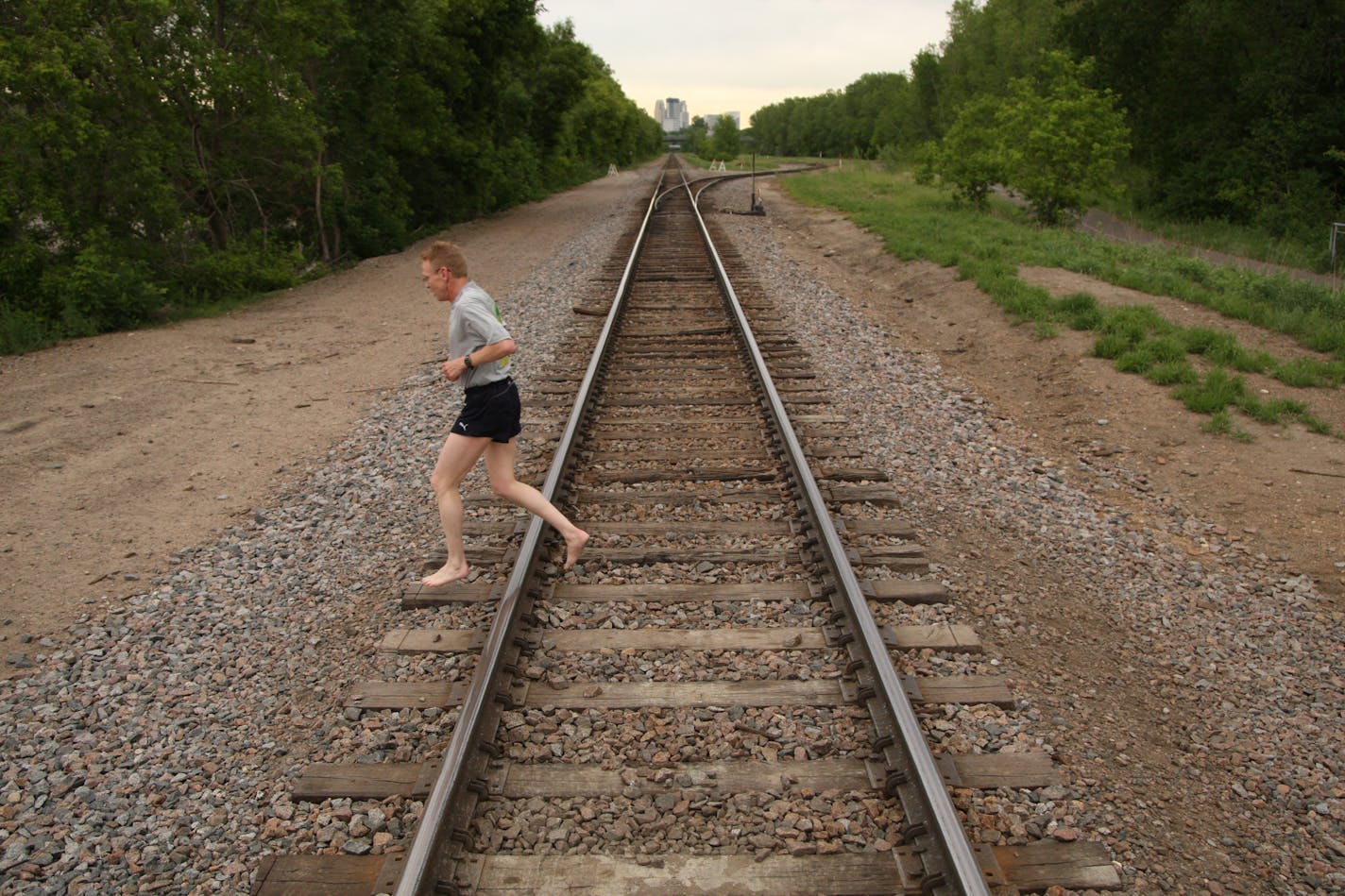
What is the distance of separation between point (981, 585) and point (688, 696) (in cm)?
188

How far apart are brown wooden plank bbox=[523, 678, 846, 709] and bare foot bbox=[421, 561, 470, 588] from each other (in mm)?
1081

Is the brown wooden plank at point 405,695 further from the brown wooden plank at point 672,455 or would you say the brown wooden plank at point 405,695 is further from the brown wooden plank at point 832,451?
the brown wooden plank at point 832,451

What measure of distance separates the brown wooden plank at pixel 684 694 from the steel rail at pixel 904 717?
24 cm

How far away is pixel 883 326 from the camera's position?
10.7 meters

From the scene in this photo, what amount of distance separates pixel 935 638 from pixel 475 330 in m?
2.64

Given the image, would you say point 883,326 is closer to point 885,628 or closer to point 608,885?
point 885,628

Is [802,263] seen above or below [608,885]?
above

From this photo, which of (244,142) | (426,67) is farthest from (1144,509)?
(426,67)

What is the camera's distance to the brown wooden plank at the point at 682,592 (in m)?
4.33

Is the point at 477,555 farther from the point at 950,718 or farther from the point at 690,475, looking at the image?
the point at 950,718

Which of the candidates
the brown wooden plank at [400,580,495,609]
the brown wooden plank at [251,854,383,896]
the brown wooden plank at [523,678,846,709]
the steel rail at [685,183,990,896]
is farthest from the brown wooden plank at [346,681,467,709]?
the steel rail at [685,183,990,896]

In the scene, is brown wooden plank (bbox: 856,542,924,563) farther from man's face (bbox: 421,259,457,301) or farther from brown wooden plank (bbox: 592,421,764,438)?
man's face (bbox: 421,259,457,301)

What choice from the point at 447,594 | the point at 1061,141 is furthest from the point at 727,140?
the point at 447,594

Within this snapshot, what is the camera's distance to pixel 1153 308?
33.5 feet
